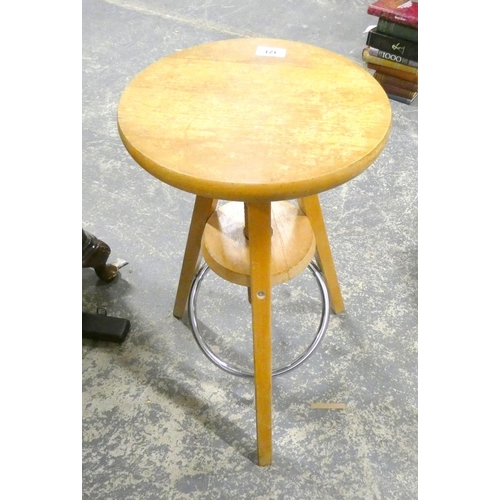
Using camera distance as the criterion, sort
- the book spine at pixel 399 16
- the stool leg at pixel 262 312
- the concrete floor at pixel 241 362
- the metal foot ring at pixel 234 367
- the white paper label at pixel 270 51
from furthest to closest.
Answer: the book spine at pixel 399 16, the metal foot ring at pixel 234 367, the concrete floor at pixel 241 362, the white paper label at pixel 270 51, the stool leg at pixel 262 312

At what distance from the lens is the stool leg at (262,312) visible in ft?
2.95

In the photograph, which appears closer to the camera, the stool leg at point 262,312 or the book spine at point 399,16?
the stool leg at point 262,312

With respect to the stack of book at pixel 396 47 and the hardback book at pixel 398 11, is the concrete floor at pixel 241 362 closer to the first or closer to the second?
the stack of book at pixel 396 47

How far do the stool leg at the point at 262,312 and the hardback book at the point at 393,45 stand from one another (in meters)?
1.80

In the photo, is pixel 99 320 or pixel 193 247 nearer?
pixel 193 247

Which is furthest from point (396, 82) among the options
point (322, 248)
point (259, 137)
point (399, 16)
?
point (259, 137)

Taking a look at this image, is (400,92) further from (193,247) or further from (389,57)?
(193,247)

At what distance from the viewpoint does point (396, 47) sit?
7.64 ft

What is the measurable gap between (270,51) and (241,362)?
0.82 meters

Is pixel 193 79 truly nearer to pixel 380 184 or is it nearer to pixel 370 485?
pixel 370 485

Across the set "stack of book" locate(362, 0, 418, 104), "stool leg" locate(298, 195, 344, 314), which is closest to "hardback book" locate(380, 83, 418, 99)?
"stack of book" locate(362, 0, 418, 104)

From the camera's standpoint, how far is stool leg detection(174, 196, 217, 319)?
1160mm

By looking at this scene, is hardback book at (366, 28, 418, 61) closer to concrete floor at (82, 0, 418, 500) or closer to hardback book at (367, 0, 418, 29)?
hardback book at (367, 0, 418, 29)

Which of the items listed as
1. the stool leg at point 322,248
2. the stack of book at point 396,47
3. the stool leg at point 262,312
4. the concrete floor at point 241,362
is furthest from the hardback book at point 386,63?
the stool leg at point 262,312
